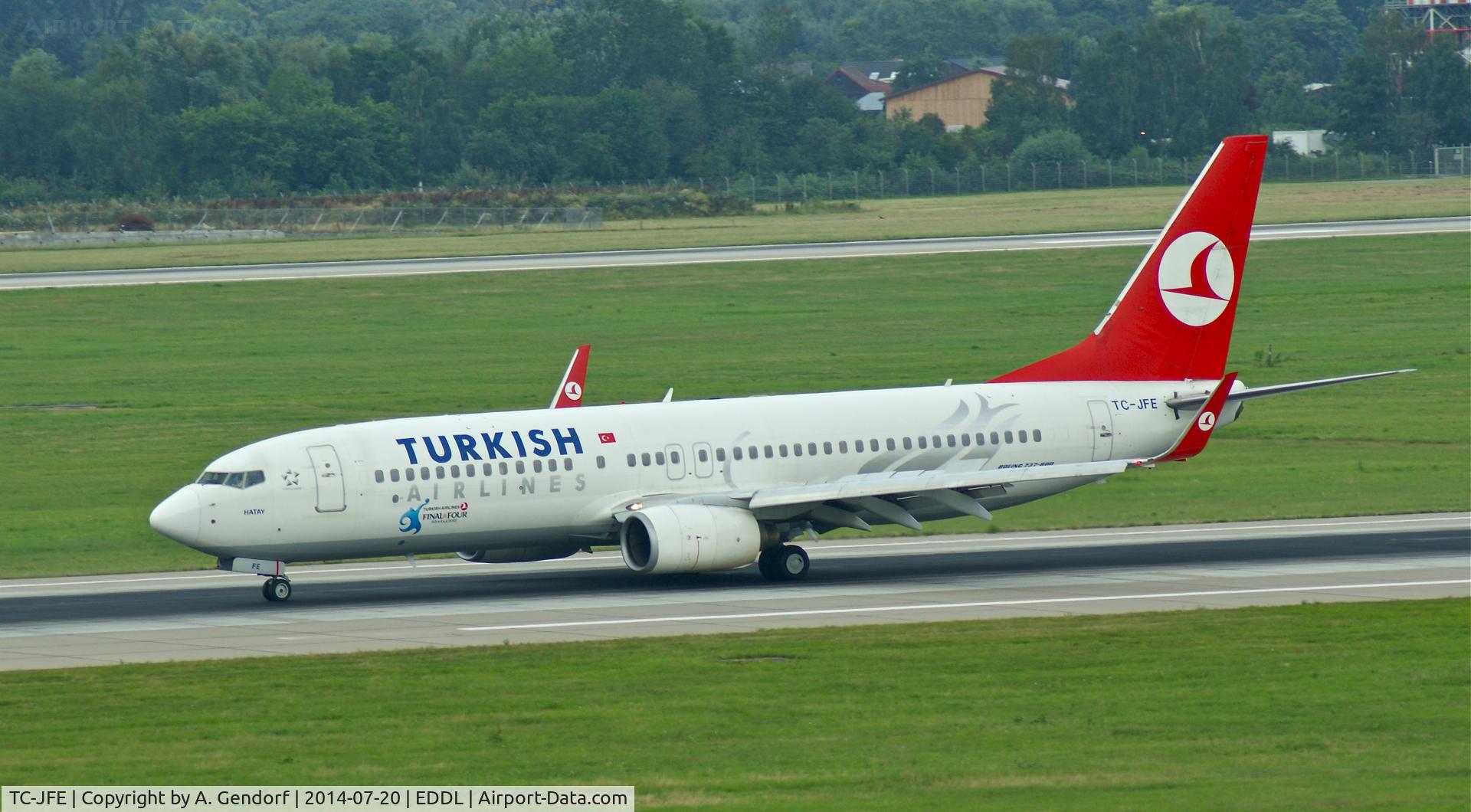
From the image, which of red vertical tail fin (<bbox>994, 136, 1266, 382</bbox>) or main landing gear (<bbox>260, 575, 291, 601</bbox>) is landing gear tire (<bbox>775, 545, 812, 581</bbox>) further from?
main landing gear (<bbox>260, 575, 291, 601</bbox>)

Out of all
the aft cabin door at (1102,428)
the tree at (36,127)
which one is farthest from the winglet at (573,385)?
the tree at (36,127)

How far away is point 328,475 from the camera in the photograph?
4072cm

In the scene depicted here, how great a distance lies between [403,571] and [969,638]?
17620 mm

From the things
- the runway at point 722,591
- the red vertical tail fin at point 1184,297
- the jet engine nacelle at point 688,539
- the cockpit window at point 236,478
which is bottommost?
the runway at point 722,591

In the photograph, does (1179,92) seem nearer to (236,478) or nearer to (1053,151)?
(1053,151)

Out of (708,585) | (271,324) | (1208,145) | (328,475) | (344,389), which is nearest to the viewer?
(328,475)

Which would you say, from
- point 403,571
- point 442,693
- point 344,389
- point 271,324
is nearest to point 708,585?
point 403,571

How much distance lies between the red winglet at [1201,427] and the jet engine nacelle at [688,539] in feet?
31.4

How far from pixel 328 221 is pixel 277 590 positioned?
11008cm

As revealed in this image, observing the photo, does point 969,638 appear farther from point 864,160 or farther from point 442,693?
point 864,160

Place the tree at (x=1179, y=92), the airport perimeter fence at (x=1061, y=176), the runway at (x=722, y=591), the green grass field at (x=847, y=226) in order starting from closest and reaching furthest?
the runway at (x=722, y=591)
the green grass field at (x=847, y=226)
the airport perimeter fence at (x=1061, y=176)
the tree at (x=1179, y=92)

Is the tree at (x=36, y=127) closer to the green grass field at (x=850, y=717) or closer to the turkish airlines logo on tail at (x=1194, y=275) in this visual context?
the turkish airlines logo on tail at (x=1194, y=275)

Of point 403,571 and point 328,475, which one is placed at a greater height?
point 328,475

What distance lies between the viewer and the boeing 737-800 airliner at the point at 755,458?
40.9 m
